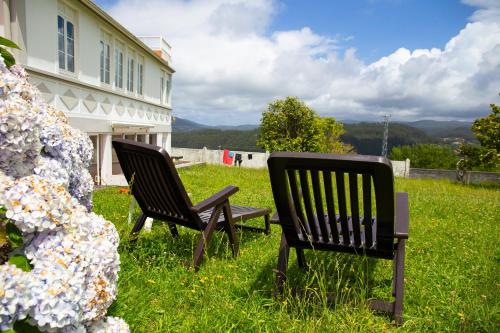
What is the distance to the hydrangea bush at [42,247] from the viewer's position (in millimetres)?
1103

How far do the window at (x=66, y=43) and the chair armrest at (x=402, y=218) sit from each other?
9.14 meters

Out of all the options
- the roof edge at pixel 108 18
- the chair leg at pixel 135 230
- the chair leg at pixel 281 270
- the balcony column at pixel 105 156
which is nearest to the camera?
the chair leg at pixel 281 270

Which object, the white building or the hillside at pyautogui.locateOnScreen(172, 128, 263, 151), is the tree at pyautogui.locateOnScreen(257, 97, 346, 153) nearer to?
the white building

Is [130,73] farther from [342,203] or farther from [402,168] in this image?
[402,168]

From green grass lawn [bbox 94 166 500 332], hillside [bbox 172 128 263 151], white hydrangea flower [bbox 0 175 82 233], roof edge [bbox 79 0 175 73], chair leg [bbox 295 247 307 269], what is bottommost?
green grass lawn [bbox 94 166 500 332]

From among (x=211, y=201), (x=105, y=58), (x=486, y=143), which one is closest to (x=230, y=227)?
(x=211, y=201)

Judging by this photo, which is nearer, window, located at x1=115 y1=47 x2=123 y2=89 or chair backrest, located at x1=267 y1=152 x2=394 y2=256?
chair backrest, located at x1=267 y1=152 x2=394 y2=256

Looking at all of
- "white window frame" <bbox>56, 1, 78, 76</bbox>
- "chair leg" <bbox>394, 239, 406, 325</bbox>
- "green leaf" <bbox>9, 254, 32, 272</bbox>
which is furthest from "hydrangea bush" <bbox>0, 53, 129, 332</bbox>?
"white window frame" <bbox>56, 1, 78, 76</bbox>

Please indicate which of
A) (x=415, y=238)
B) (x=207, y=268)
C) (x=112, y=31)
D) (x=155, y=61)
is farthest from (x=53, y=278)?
(x=155, y=61)

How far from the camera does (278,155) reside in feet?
7.08

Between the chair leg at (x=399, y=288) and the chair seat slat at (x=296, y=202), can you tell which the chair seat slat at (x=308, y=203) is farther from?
the chair leg at (x=399, y=288)

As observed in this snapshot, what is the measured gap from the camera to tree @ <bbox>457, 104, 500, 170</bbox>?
20.5m

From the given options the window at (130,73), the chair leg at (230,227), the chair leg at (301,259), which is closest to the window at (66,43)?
the window at (130,73)

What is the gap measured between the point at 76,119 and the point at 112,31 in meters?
3.80
